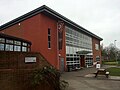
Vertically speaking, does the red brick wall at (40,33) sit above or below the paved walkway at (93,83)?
above

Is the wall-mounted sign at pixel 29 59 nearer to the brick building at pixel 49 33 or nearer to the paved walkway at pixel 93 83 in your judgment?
the paved walkway at pixel 93 83

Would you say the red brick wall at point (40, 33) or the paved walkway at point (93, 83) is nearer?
the paved walkway at point (93, 83)

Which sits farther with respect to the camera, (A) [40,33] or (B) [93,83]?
(A) [40,33]

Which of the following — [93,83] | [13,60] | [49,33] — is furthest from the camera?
[49,33]

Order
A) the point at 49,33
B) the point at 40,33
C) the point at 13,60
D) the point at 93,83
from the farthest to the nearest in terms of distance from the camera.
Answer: the point at 49,33 → the point at 40,33 → the point at 93,83 → the point at 13,60

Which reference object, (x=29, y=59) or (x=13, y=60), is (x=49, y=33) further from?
(x=13, y=60)

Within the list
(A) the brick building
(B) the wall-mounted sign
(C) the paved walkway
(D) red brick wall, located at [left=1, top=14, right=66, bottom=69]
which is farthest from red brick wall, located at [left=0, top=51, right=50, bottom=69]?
(A) the brick building

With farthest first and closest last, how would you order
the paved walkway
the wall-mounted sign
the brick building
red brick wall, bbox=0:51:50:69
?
the brick building
the wall-mounted sign
the paved walkway
red brick wall, bbox=0:51:50:69

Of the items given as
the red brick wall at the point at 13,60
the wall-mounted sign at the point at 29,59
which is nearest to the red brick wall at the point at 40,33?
the wall-mounted sign at the point at 29,59

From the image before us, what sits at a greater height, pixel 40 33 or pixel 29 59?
pixel 40 33

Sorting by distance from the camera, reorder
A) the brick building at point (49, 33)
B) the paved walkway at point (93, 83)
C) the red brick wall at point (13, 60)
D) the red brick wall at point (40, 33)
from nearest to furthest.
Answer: the red brick wall at point (13, 60) < the paved walkway at point (93, 83) < the red brick wall at point (40, 33) < the brick building at point (49, 33)

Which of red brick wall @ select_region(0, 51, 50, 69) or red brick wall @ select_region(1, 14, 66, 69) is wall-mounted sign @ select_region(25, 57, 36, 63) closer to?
red brick wall @ select_region(0, 51, 50, 69)

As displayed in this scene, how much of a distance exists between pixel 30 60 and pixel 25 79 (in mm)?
4962

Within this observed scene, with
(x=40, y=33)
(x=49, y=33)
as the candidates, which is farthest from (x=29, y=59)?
(x=49, y=33)
